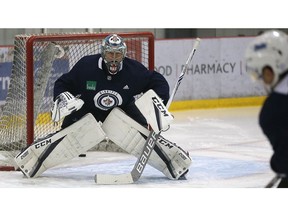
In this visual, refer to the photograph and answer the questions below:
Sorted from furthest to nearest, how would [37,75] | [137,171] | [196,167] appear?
[37,75] < [196,167] < [137,171]

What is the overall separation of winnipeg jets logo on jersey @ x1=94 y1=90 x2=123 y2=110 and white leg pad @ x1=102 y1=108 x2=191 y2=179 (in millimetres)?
84

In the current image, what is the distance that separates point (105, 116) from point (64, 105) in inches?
15.6

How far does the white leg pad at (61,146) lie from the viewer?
5.20 m

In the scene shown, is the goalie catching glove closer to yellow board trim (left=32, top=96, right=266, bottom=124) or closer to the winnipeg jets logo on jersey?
the winnipeg jets logo on jersey

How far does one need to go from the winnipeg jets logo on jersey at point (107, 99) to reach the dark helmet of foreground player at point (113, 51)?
159 mm

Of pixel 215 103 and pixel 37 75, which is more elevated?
pixel 37 75

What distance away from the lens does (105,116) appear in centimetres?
538

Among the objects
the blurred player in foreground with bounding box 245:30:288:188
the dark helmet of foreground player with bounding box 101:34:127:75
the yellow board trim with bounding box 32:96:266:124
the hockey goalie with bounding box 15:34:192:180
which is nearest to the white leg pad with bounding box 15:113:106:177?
the hockey goalie with bounding box 15:34:192:180

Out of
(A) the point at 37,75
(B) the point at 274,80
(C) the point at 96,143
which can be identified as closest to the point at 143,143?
(C) the point at 96,143

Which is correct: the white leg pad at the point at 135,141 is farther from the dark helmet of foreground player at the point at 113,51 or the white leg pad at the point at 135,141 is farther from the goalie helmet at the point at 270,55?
the goalie helmet at the point at 270,55

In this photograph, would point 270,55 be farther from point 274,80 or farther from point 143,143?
point 143,143

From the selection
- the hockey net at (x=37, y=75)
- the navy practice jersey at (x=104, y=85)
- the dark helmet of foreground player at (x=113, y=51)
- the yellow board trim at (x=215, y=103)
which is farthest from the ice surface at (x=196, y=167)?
the dark helmet of foreground player at (x=113, y=51)

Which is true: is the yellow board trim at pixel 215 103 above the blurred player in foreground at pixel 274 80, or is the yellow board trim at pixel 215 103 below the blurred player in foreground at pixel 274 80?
below
